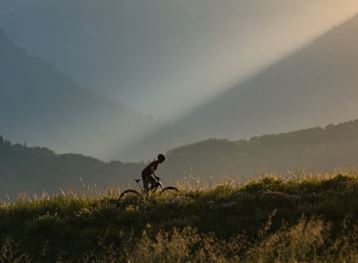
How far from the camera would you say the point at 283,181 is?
16.7 metres

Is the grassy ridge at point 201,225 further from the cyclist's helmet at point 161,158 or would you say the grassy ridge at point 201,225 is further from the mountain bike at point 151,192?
the cyclist's helmet at point 161,158

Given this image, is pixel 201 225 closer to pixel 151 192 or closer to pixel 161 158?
pixel 161 158

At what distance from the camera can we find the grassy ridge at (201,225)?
445 inches

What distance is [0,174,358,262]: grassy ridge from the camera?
11312mm

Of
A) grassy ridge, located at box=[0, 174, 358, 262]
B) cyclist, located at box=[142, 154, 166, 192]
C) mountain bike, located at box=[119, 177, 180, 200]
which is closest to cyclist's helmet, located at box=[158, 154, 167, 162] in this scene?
cyclist, located at box=[142, 154, 166, 192]

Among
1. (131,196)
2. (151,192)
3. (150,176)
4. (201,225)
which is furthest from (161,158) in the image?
(201,225)

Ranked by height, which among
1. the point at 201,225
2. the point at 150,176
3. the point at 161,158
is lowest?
the point at 201,225

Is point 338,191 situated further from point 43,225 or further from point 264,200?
point 43,225

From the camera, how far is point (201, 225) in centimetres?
1353

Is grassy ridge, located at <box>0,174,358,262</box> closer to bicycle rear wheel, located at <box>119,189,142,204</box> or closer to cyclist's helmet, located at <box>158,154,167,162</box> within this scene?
bicycle rear wheel, located at <box>119,189,142,204</box>

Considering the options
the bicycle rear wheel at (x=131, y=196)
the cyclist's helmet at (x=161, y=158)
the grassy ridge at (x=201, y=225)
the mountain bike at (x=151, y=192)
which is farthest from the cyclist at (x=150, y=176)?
the grassy ridge at (x=201, y=225)

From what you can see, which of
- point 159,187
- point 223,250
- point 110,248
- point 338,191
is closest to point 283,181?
point 338,191

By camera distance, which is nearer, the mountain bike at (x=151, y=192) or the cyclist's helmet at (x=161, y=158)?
the cyclist's helmet at (x=161, y=158)

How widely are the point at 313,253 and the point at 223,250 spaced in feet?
5.41
